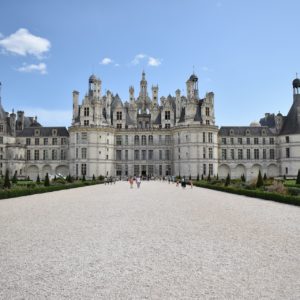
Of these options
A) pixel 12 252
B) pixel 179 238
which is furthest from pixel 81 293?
pixel 179 238

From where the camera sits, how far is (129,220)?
13.2 meters

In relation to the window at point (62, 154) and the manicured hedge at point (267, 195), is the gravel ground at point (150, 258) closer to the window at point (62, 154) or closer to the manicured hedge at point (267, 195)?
the manicured hedge at point (267, 195)

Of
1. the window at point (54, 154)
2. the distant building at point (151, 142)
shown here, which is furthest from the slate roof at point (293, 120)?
the window at point (54, 154)

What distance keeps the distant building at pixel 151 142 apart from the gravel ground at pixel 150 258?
49303 mm

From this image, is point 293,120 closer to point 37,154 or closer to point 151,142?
point 151,142

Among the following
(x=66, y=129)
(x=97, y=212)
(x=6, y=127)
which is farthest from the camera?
(x=66, y=129)

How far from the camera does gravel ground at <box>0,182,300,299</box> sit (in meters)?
5.75

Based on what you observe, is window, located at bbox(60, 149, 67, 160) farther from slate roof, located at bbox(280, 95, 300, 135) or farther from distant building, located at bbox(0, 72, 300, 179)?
slate roof, located at bbox(280, 95, 300, 135)

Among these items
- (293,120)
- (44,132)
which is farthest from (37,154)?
(293,120)

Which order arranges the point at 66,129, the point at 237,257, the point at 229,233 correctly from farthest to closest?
the point at 66,129
the point at 229,233
the point at 237,257

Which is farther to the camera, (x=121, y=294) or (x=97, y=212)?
(x=97, y=212)

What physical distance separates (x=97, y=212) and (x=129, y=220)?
9.60 ft

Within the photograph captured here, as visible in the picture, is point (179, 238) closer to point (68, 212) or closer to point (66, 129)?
point (68, 212)

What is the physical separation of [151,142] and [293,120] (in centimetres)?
2711
